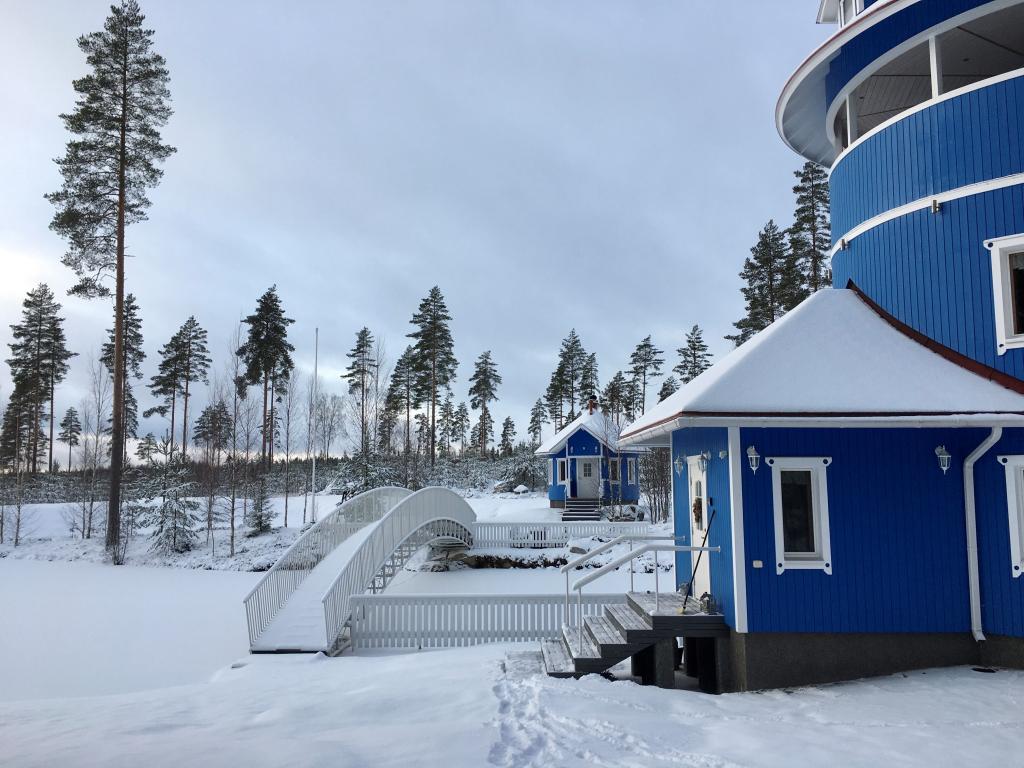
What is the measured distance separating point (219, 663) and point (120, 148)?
22145mm

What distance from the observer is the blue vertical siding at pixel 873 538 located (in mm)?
7066

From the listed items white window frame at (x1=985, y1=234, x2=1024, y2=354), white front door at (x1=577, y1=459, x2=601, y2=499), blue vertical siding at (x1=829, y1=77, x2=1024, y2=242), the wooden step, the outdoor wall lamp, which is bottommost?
the wooden step

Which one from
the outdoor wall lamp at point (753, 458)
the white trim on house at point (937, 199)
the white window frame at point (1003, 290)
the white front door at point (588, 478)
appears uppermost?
the white trim on house at point (937, 199)

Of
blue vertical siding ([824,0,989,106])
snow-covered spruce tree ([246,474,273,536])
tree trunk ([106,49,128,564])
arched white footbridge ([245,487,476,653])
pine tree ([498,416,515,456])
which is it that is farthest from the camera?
pine tree ([498,416,515,456])

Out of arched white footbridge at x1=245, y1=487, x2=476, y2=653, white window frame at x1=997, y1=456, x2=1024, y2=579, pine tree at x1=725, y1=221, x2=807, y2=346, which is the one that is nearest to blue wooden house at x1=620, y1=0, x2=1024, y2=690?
white window frame at x1=997, y1=456, x2=1024, y2=579

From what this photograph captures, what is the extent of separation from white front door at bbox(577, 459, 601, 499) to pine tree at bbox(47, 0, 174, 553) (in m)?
20.7

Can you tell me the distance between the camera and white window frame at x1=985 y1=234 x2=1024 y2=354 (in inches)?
290

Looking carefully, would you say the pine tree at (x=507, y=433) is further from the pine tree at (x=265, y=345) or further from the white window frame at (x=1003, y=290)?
the white window frame at (x=1003, y=290)

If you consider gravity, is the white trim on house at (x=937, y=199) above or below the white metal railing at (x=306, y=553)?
above

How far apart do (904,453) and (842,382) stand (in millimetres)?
1113

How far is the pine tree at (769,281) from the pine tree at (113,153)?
27.5 m

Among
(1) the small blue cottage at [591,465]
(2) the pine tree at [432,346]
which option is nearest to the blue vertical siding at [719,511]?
(1) the small blue cottage at [591,465]

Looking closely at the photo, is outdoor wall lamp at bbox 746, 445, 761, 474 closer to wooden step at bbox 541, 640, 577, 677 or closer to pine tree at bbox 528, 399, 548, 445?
wooden step at bbox 541, 640, 577, 677

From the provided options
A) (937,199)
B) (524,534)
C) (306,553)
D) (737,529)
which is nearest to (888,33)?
(937,199)
